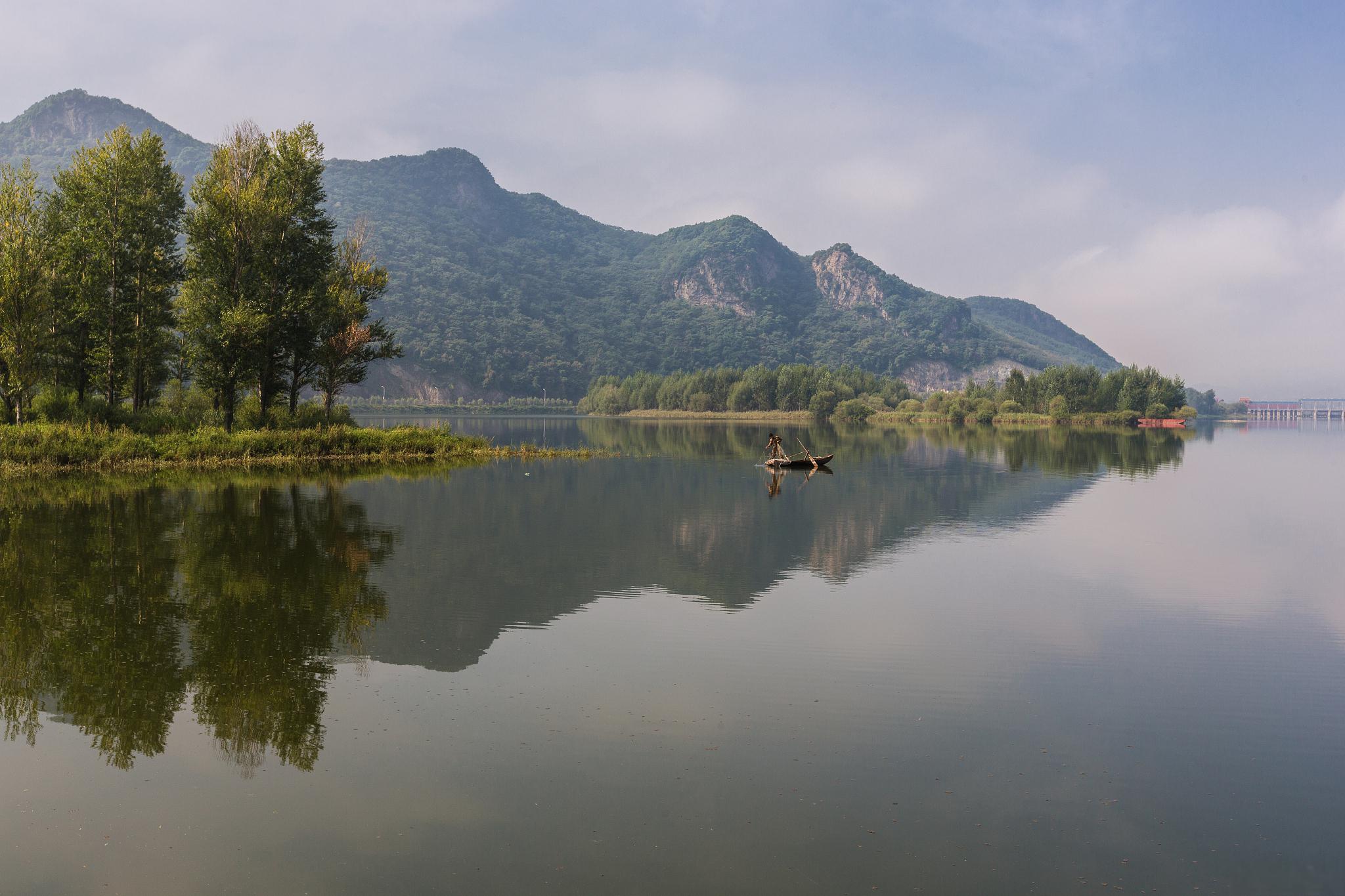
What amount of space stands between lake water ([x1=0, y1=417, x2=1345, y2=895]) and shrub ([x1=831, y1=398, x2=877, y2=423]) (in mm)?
145916

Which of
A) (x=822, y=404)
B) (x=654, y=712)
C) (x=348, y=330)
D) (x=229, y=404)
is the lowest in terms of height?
(x=654, y=712)

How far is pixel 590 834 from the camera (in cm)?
787

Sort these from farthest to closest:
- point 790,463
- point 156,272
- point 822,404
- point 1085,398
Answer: point 822,404 < point 1085,398 < point 790,463 < point 156,272

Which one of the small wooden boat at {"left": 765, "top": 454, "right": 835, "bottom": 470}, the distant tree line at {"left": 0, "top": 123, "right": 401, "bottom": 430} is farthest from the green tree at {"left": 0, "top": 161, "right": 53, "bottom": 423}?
the small wooden boat at {"left": 765, "top": 454, "right": 835, "bottom": 470}

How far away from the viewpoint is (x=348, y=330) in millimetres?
53531

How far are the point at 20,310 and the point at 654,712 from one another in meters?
41.4

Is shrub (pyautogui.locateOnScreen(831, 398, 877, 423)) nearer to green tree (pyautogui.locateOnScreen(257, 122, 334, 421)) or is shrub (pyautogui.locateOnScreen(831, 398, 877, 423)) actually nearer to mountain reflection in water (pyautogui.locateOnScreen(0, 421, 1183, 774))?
mountain reflection in water (pyautogui.locateOnScreen(0, 421, 1183, 774))

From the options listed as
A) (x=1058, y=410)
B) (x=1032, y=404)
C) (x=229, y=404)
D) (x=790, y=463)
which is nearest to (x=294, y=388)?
(x=229, y=404)

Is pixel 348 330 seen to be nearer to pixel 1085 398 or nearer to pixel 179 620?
pixel 179 620

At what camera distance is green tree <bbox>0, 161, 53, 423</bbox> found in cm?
3853

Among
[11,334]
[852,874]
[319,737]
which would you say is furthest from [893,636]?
[11,334]

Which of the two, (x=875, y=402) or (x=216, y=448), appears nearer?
(x=216, y=448)

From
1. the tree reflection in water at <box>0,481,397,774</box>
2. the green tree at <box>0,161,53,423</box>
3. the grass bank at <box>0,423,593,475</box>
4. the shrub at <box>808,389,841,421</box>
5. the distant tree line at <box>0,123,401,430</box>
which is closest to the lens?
the tree reflection in water at <box>0,481,397,774</box>

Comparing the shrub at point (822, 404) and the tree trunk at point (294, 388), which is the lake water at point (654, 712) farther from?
the shrub at point (822, 404)
